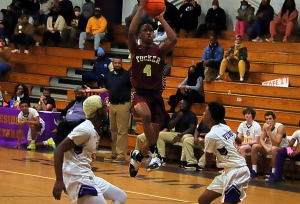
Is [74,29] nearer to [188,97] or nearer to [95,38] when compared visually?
[95,38]

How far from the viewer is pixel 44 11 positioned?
20141mm

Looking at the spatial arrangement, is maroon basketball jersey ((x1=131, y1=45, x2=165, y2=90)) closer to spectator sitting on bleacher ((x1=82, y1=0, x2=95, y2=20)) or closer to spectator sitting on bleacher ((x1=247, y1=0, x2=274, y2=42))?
spectator sitting on bleacher ((x1=247, y1=0, x2=274, y2=42))

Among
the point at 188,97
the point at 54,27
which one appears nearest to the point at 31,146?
the point at 188,97

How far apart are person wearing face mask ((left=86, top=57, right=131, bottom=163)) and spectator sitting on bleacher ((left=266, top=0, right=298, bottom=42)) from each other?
4.78 m

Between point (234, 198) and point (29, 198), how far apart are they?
322cm

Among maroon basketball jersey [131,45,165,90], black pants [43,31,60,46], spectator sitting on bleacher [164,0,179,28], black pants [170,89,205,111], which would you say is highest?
spectator sitting on bleacher [164,0,179,28]

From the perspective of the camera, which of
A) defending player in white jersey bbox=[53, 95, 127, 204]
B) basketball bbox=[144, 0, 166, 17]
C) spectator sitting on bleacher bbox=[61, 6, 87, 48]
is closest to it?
defending player in white jersey bbox=[53, 95, 127, 204]

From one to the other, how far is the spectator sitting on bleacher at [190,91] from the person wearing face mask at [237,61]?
97 centimetres

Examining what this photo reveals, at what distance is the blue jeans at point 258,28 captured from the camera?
608 inches

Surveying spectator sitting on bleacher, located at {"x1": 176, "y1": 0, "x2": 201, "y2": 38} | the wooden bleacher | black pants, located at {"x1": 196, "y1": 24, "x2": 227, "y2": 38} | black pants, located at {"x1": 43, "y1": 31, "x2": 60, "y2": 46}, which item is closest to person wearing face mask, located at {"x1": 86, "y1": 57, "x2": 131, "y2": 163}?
the wooden bleacher

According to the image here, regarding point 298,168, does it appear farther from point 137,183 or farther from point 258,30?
point 258,30

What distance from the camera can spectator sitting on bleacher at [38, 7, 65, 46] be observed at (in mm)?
18250

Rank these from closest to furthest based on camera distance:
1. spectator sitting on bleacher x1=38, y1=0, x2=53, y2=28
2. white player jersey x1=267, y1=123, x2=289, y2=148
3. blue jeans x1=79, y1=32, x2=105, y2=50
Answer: white player jersey x1=267, y1=123, x2=289, y2=148 → blue jeans x1=79, y1=32, x2=105, y2=50 → spectator sitting on bleacher x1=38, y1=0, x2=53, y2=28

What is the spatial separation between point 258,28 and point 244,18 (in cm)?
57
